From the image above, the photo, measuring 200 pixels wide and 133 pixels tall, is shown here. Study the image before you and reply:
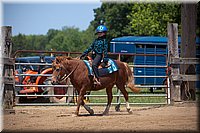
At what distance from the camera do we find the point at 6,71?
438 inches

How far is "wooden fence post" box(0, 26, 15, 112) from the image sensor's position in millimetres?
10898

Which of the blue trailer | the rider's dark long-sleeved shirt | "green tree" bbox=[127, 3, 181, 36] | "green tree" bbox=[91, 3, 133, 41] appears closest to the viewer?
the rider's dark long-sleeved shirt

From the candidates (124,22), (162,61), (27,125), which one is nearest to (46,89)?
(27,125)

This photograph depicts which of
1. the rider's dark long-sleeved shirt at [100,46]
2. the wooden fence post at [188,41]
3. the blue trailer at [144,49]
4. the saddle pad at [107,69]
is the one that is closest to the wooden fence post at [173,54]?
the wooden fence post at [188,41]

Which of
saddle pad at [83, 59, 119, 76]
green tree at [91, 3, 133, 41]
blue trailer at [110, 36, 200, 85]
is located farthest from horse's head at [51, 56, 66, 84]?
green tree at [91, 3, 133, 41]

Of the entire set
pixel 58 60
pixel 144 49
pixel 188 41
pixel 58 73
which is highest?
pixel 144 49

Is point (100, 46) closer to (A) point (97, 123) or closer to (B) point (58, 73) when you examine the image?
(B) point (58, 73)

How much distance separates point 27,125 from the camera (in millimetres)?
8562

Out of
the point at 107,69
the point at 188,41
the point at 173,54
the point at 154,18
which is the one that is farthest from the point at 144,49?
the point at 107,69

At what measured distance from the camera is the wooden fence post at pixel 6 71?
10898 millimetres

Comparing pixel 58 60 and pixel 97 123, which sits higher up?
pixel 58 60

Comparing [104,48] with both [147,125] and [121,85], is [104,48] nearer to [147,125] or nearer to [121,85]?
[121,85]

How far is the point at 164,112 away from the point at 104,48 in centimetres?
238

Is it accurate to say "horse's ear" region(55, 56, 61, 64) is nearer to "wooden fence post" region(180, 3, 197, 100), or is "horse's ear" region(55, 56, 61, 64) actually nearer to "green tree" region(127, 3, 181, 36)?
"wooden fence post" region(180, 3, 197, 100)
